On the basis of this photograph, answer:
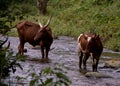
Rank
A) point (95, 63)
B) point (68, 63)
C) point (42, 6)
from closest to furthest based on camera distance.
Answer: point (95, 63)
point (68, 63)
point (42, 6)

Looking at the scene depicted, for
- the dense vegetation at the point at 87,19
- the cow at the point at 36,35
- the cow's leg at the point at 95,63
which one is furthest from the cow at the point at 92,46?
the dense vegetation at the point at 87,19

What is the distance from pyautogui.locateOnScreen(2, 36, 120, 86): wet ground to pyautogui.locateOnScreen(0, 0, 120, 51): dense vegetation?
1.57 meters

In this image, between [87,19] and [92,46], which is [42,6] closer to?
[87,19]

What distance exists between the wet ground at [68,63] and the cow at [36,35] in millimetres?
478

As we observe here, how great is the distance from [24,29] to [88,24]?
1021cm

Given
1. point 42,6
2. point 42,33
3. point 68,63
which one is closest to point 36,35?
point 42,33

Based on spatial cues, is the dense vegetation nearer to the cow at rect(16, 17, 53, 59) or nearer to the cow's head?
the cow at rect(16, 17, 53, 59)

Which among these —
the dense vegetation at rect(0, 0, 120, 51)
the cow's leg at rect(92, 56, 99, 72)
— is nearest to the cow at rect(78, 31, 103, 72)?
the cow's leg at rect(92, 56, 99, 72)

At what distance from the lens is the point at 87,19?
27406 mm

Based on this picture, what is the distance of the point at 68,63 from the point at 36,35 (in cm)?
158

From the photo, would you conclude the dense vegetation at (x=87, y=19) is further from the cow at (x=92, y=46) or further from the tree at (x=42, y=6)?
the cow at (x=92, y=46)

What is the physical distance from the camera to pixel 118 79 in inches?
479

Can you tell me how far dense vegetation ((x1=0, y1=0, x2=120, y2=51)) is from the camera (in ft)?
73.1

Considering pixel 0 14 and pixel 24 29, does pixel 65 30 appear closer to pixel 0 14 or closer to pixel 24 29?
pixel 24 29
